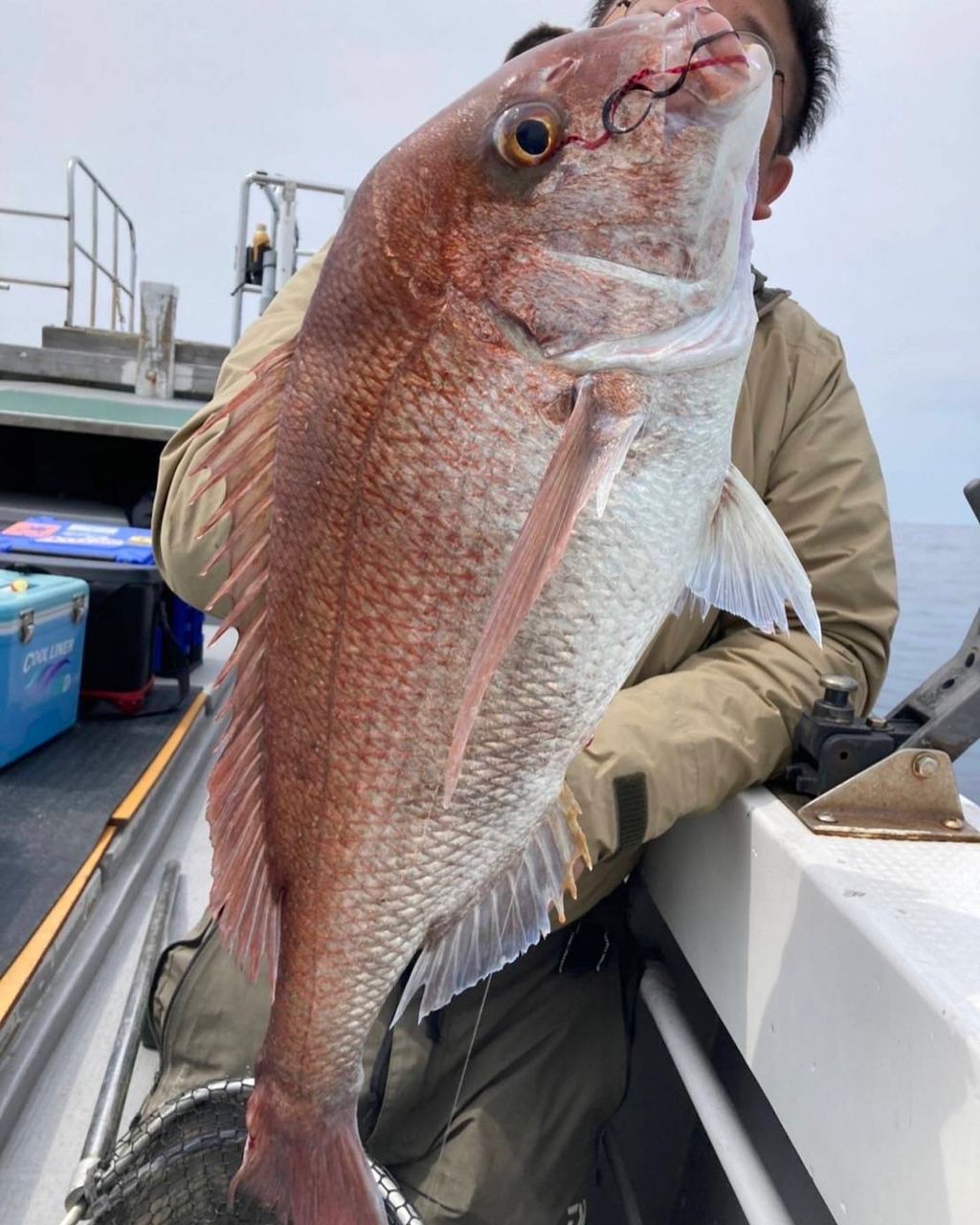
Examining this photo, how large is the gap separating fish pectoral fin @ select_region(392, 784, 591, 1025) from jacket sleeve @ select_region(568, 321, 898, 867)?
160mm

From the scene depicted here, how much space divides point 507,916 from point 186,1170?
0.71 meters

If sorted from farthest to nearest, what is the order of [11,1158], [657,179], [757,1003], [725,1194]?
[725,1194] → [11,1158] → [757,1003] → [657,179]

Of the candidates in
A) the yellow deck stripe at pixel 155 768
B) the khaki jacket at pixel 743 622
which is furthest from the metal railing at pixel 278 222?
the khaki jacket at pixel 743 622

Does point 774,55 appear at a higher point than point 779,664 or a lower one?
higher

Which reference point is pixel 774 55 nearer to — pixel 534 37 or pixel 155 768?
pixel 534 37

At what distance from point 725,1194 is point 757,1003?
0.74 m

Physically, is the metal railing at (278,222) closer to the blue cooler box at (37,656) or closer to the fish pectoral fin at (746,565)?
the blue cooler box at (37,656)

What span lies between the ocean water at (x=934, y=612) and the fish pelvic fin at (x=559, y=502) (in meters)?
0.68

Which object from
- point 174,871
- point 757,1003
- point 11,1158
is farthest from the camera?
point 174,871

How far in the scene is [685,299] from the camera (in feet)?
2.84

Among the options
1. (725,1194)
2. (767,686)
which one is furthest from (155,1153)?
(767,686)

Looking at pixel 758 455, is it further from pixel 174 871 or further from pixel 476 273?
pixel 174 871

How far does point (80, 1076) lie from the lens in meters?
1.76

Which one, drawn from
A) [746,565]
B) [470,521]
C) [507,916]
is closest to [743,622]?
[746,565]
